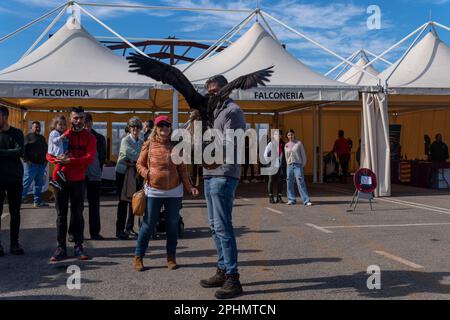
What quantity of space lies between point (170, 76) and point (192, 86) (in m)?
0.23

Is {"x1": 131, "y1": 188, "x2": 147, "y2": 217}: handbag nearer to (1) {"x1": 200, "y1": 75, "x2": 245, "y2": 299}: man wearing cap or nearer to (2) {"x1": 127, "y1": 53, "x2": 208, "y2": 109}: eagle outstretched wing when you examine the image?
(1) {"x1": 200, "y1": 75, "x2": 245, "y2": 299}: man wearing cap

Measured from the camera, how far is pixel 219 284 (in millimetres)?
4812

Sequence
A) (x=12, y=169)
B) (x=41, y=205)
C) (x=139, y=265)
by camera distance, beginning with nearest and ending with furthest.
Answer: (x=139, y=265) < (x=12, y=169) < (x=41, y=205)

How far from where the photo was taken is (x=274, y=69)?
1326cm

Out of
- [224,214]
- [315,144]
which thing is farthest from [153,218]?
[315,144]

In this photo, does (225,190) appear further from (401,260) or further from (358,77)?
(358,77)

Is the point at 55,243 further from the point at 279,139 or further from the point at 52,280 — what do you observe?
the point at 279,139

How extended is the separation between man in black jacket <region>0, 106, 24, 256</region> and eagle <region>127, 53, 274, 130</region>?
6.78 ft

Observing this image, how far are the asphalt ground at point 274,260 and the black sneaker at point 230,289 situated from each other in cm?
8

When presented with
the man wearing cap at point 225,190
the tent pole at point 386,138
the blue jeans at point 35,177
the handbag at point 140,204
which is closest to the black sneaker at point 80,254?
the handbag at point 140,204

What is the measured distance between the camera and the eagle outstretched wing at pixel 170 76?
15.3 ft
